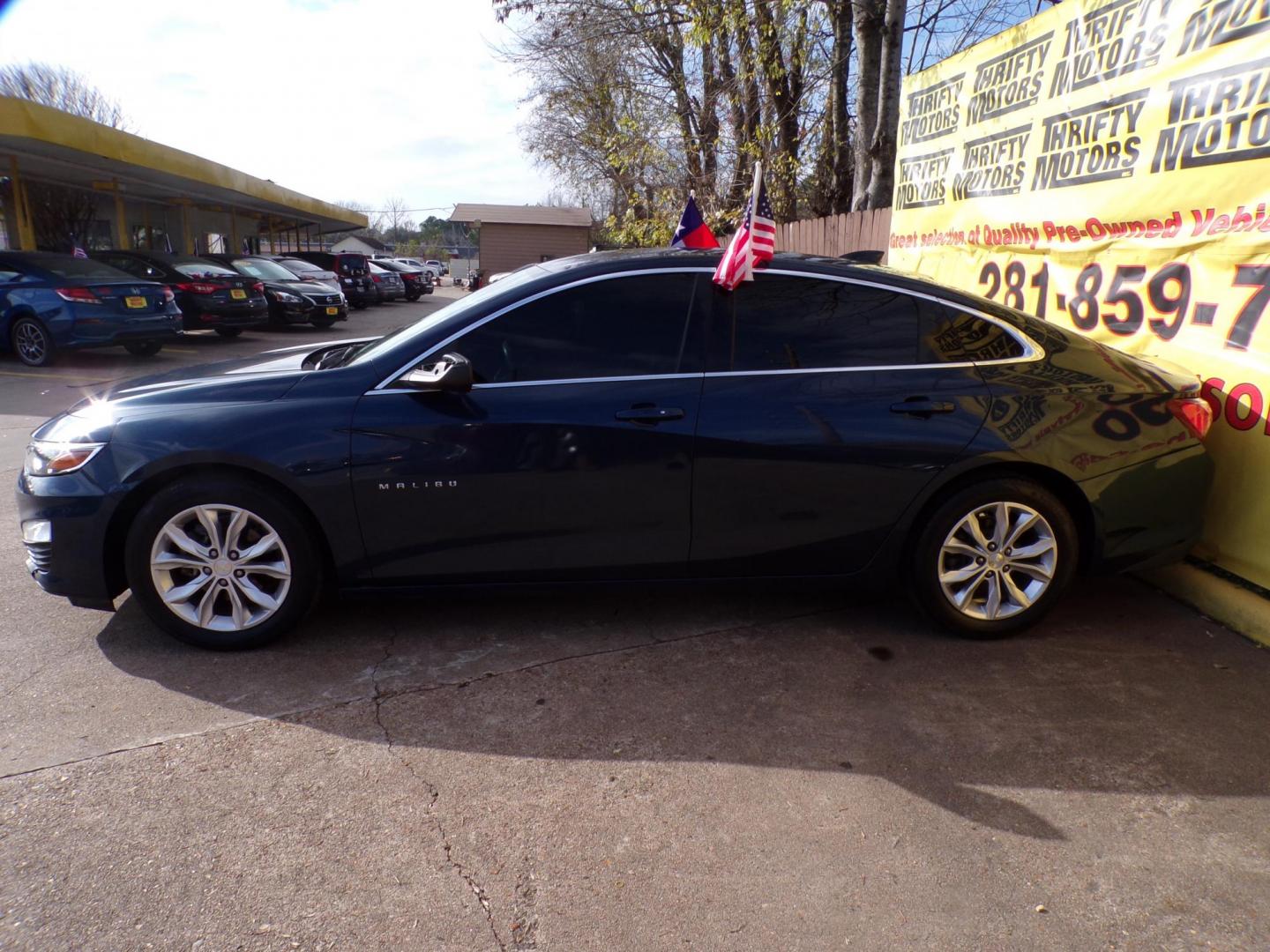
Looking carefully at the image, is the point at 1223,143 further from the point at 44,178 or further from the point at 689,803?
the point at 44,178

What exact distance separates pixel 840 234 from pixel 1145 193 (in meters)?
5.41

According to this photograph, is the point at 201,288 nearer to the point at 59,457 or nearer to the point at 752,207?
the point at 59,457

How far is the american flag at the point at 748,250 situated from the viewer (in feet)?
12.5

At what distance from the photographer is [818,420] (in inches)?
148

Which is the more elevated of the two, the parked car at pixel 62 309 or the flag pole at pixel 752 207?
the flag pole at pixel 752 207

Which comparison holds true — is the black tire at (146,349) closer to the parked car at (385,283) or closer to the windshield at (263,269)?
the windshield at (263,269)

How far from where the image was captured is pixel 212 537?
12.0ft

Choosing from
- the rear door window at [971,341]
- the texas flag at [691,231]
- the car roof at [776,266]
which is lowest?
the rear door window at [971,341]

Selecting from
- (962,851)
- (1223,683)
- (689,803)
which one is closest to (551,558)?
(689,803)

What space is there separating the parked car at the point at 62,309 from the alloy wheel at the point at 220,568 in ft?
32.7

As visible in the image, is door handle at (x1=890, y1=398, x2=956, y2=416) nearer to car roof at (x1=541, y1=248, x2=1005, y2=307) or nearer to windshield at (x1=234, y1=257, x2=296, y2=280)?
car roof at (x1=541, y1=248, x2=1005, y2=307)

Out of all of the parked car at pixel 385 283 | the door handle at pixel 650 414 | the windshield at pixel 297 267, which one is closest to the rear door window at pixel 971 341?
the door handle at pixel 650 414

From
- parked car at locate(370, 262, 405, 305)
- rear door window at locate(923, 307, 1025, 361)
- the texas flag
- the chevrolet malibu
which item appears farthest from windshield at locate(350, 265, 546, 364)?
parked car at locate(370, 262, 405, 305)

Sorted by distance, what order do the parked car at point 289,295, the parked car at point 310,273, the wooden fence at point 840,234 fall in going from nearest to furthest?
the wooden fence at point 840,234, the parked car at point 289,295, the parked car at point 310,273
